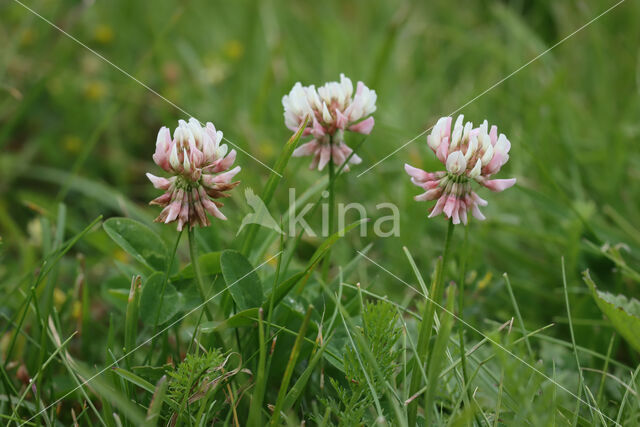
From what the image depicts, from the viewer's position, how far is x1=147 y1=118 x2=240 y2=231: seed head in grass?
92 cm

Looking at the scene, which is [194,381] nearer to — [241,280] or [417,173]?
[241,280]

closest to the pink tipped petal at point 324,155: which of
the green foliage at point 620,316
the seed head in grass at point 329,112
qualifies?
the seed head in grass at point 329,112

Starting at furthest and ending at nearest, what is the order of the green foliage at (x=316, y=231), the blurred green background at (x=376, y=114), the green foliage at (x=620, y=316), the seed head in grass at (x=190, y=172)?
the blurred green background at (x=376, y=114), the green foliage at (x=620, y=316), the green foliage at (x=316, y=231), the seed head in grass at (x=190, y=172)

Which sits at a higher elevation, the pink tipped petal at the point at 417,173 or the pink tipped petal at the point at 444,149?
the pink tipped petal at the point at 444,149

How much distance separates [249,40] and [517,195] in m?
1.53

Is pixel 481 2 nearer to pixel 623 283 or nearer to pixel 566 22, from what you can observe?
pixel 566 22

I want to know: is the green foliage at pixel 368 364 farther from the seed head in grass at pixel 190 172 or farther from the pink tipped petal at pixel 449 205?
the seed head in grass at pixel 190 172

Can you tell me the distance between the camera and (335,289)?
128 centimetres

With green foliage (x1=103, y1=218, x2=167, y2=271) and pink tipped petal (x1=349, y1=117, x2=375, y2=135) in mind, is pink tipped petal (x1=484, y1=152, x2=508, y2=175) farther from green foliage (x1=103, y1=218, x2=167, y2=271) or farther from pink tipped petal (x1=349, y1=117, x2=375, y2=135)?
green foliage (x1=103, y1=218, x2=167, y2=271)

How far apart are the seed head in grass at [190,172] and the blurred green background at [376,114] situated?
36 cm

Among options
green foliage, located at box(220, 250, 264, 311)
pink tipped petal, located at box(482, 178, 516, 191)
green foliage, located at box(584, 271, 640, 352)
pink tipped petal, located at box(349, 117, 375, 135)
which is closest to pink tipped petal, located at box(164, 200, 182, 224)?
green foliage, located at box(220, 250, 264, 311)

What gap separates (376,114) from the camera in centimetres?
229

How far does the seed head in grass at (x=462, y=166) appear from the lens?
94 cm

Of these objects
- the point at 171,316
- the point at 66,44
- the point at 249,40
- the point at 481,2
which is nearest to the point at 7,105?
the point at 66,44
